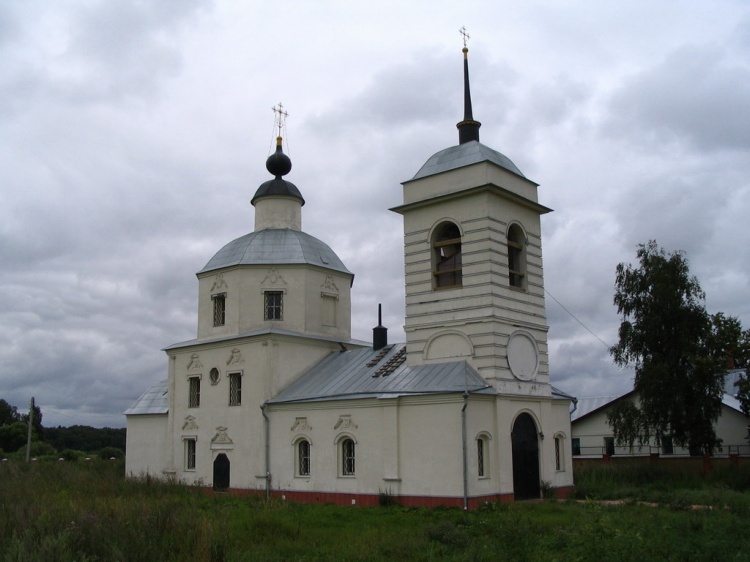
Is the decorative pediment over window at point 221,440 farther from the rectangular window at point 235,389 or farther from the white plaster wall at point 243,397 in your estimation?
the rectangular window at point 235,389

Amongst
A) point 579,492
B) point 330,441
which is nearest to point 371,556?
point 330,441

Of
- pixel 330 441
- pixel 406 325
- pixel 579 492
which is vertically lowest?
pixel 579 492

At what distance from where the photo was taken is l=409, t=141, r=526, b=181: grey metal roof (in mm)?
21850

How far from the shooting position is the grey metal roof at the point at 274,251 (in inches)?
1054

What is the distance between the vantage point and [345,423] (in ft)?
70.1

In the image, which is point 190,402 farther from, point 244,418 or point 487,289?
point 487,289

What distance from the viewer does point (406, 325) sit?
22.1m

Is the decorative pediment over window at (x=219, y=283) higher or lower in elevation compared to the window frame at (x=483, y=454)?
higher

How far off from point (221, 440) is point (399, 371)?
7.19 metres

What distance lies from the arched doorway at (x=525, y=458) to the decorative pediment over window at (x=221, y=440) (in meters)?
9.67

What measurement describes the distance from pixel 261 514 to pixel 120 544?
173 inches

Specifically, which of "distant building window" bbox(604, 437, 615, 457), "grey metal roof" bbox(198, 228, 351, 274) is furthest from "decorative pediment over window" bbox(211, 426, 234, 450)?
"distant building window" bbox(604, 437, 615, 457)

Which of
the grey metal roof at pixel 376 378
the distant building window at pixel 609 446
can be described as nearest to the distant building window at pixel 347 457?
the grey metal roof at pixel 376 378

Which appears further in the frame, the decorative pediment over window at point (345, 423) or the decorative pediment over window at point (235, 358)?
the decorative pediment over window at point (235, 358)
